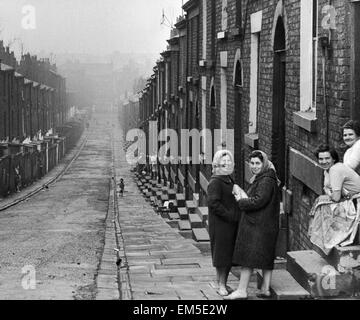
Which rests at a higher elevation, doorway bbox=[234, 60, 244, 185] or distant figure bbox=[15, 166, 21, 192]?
doorway bbox=[234, 60, 244, 185]

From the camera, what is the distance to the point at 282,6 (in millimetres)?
10711

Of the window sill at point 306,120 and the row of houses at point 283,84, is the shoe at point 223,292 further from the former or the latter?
the window sill at point 306,120

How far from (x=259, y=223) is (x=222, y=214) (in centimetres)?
52

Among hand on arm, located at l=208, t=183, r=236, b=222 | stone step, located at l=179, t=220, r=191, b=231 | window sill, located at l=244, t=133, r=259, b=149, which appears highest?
window sill, located at l=244, t=133, r=259, b=149

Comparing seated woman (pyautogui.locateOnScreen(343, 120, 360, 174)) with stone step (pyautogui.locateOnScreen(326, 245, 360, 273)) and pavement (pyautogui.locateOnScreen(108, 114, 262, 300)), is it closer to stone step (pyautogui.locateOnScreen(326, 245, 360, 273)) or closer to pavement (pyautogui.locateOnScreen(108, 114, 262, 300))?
stone step (pyautogui.locateOnScreen(326, 245, 360, 273))

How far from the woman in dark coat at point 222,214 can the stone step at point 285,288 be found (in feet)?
1.45

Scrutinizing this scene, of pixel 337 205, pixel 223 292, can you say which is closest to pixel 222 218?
pixel 223 292

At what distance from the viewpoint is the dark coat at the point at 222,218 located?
7.70m

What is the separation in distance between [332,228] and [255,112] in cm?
658

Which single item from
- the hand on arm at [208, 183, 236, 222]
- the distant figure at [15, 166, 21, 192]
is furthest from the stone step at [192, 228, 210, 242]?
the distant figure at [15, 166, 21, 192]

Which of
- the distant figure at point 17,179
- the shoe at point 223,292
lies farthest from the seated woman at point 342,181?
the distant figure at point 17,179

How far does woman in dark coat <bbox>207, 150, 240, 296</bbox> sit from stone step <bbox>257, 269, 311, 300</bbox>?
0.44m

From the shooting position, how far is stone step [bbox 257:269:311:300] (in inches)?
287

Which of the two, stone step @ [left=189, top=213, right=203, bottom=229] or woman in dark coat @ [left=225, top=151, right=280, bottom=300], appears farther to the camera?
stone step @ [left=189, top=213, right=203, bottom=229]
